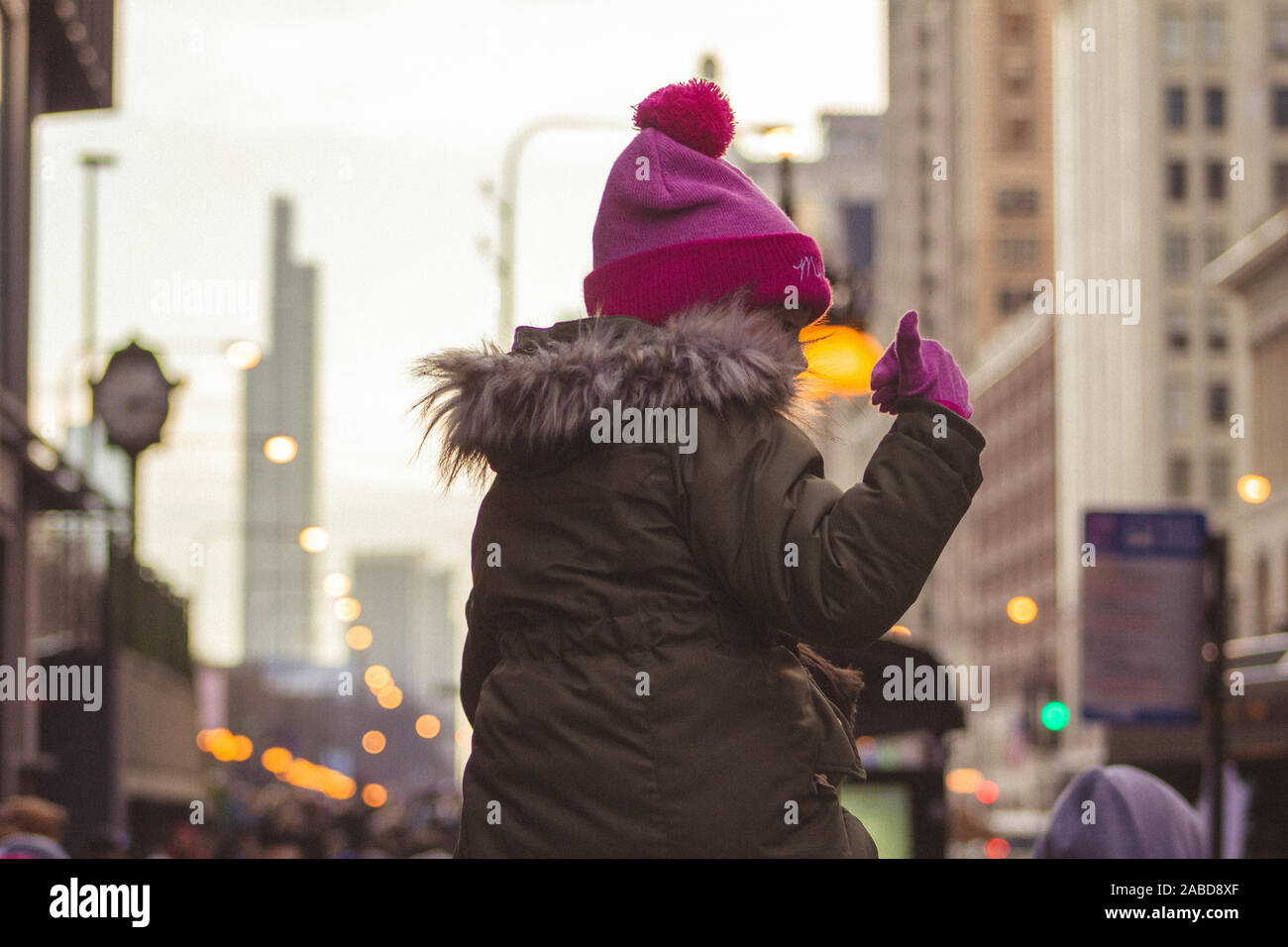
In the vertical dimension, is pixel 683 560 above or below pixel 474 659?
above

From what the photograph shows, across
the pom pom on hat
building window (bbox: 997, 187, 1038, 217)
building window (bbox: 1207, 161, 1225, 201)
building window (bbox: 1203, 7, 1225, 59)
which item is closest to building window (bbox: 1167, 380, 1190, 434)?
building window (bbox: 1207, 161, 1225, 201)

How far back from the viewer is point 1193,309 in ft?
319

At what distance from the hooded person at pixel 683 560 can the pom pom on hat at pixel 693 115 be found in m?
0.24

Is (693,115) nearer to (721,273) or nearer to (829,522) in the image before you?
(721,273)

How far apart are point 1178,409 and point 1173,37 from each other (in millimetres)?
19695

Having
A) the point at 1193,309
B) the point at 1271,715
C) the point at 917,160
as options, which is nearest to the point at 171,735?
the point at 1271,715

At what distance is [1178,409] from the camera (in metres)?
95.9

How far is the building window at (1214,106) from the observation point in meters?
98.0

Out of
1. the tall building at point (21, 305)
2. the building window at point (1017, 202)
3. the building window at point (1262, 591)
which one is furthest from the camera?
the building window at point (1017, 202)

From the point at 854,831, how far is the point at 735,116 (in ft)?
4.25

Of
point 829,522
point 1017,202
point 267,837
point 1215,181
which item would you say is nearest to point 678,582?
point 829,522

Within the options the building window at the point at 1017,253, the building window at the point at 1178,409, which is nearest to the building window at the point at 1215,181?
the building window at the point at 1178,409

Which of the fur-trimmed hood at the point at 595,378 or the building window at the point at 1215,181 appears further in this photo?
the building window at the point at 1215,181

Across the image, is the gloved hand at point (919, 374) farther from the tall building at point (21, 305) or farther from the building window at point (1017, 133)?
the building window at point (1017, 133)
